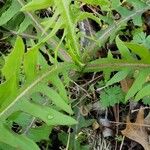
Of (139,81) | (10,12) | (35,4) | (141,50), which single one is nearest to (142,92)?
(139,81)

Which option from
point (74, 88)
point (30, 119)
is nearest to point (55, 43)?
point (74, 88)

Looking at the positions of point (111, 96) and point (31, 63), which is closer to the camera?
point (31, 63)

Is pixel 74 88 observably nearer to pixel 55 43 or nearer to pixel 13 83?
pixel 55 43

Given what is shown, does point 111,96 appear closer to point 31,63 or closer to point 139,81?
point 139,81

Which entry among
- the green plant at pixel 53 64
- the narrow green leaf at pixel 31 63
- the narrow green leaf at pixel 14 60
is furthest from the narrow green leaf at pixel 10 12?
the narrow green leaf at pixel 14 60

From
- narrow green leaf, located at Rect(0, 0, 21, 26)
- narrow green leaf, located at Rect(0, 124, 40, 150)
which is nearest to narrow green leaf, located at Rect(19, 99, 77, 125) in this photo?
narrow green leaf, located at Rect(0, 124, 40, 150)

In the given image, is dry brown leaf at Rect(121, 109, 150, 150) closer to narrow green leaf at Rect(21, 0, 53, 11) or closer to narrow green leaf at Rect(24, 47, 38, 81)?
narrow green leaf at Rect(24, 47, 38, 81)

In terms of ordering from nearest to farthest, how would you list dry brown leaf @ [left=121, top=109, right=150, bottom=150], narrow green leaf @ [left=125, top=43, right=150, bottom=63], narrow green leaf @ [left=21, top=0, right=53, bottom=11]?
narrow green leaf @ [left=21, top=0, right=53, bottom=11] < narrow green leaf @ [left=125, top=43, right=150, bottom=63] < dry brown leaf @ [left=121, top=109, right=150, bottom=150]
